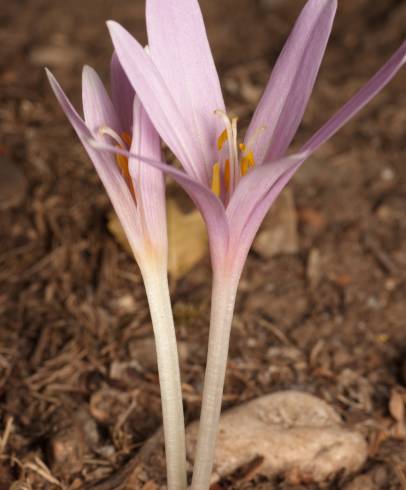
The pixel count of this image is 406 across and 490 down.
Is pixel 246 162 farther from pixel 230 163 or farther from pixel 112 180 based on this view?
pixel 112 180

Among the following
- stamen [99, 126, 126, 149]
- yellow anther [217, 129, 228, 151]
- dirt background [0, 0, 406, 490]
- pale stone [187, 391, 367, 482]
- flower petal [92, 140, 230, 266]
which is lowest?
pale stone [187, 391, 367, 482]

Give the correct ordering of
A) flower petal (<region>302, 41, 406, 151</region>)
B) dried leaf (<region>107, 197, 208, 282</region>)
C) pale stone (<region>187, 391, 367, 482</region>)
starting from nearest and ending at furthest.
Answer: flower petal (<region>302, 41, 406, 151</region>) → pale stone (<region>187, 391, 367, 482</region>) → dried leaf (<region>107, 197, 208, 282</region>)

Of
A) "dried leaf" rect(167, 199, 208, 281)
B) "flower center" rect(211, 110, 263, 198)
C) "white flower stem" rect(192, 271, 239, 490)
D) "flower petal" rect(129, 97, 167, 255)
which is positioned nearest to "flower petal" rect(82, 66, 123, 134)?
"flower petal" rect(129, 97, 167, 255)

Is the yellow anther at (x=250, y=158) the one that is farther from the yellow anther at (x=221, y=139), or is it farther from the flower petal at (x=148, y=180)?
the flower petal at (x=148, y=180)

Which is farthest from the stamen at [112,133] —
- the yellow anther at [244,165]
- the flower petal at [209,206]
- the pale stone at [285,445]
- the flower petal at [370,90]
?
the pale stone at [285,445]

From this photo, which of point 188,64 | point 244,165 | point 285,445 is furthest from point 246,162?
point 285,445

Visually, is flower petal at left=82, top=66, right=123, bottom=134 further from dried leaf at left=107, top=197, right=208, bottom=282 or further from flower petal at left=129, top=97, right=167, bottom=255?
dried leaf at left=107, top=197, right=208, bottom=282
